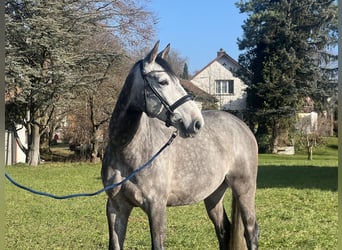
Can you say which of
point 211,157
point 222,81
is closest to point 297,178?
point 211,157

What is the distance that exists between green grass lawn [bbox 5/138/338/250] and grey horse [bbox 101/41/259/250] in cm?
207

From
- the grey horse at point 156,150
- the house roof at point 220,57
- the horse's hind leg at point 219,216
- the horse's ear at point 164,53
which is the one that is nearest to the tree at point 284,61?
the house roof at point 220,57

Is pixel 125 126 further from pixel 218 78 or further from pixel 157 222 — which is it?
pixel 218 78

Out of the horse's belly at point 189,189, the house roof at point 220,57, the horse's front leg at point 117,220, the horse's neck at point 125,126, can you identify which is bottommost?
the horse's front leg at point 117,220

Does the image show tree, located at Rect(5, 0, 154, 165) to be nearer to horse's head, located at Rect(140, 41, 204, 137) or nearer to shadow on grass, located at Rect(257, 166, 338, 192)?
shadow on grass, located at Rect(257, 166, 338, 192)

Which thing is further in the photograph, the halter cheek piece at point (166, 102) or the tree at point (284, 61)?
the tree at point (284, 61)

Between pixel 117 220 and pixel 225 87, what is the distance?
34879 millimetres

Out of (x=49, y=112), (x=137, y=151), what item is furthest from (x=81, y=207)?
(x=49, y=112)

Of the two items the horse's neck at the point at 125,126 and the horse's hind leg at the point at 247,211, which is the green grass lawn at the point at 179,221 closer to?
the horse's hind leg at the point at 247,211

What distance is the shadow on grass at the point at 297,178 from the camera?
11.5m

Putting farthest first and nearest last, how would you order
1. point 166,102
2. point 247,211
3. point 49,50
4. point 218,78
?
point 218,78
point 49,50
point 247,211
point 166,102

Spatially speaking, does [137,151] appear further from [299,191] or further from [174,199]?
[299,191]

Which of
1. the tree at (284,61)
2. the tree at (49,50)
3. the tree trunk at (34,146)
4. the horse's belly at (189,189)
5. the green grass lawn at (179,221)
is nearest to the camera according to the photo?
the horse's belly at (189,189)

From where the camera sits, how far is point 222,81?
38062 millimetres
